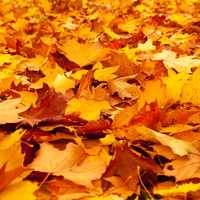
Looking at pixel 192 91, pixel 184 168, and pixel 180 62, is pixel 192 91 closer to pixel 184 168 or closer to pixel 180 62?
pixel 184 168

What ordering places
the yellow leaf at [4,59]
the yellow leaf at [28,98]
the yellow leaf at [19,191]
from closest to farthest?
the yellow leaf at [19,191]
the yellow leaf at [28,98]
the yellow leaf at [4,59]

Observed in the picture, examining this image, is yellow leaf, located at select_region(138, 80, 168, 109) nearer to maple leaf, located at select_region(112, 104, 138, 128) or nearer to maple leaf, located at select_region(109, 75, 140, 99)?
maple leaf, located at select_region(112, 104, 138, 128)

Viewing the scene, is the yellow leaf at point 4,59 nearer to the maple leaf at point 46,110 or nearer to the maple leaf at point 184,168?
the maple leaf at point 46,110

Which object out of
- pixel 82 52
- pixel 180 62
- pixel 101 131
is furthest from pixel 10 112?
pixel 180 62

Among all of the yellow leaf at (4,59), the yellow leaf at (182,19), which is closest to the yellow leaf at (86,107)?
the yellow leaf at (4,59)

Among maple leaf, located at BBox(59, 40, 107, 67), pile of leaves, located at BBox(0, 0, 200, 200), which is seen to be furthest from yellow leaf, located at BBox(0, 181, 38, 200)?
maple leaf, located at BBox(59, 40, 107, 67)
